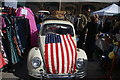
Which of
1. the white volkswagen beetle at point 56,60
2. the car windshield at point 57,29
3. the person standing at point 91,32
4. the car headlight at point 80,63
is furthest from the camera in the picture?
the person standing at point 91,32

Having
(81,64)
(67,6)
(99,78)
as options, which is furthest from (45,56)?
(67,6)

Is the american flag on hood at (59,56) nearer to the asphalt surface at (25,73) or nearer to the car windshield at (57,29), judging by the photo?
the car windshield at (57,29)

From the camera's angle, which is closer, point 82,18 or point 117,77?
→ point 117,77

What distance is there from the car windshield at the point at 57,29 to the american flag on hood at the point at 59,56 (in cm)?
73

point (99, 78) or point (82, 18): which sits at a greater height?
point (82, 18)

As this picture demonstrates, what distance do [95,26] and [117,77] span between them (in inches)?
88.5

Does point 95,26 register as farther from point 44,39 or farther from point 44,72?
point 44,72

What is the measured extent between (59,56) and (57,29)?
1.46m

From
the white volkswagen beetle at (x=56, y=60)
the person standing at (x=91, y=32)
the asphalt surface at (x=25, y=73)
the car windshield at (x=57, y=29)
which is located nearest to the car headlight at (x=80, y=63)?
the white volkswagen beetle at (x=56, y=60)

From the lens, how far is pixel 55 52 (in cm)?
453

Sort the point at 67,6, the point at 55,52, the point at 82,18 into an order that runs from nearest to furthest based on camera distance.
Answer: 1. the point at 55,52
2. the point at 82,18
3. the point at 67,6

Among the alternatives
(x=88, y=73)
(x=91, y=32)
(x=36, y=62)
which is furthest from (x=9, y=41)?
(x=91, y=32)

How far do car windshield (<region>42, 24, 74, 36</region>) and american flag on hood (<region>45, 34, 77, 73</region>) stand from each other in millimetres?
731

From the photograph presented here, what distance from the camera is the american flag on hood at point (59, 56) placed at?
4348 millimetres
